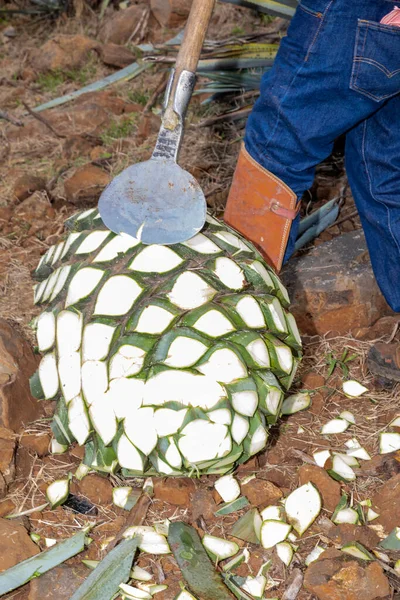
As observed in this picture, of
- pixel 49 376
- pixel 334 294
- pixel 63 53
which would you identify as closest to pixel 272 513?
pixel 49 376

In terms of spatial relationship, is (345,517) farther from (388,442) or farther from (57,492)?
(57,492)

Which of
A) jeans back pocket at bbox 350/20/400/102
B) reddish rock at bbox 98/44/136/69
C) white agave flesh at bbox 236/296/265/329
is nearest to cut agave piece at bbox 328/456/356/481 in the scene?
white agave flesh at bbox 236/296/265/329

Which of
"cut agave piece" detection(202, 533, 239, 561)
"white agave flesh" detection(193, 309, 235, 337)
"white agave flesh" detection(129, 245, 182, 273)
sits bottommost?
"cut agave piece" detection(202, 533, 239, 561)

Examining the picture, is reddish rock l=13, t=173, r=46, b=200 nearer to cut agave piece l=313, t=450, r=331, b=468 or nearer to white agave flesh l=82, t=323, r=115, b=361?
white agave flesh l=82, t=323, r=115, b=361

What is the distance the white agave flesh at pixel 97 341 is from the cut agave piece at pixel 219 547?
455mm

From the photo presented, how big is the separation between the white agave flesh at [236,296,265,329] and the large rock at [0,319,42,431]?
630 millimetres

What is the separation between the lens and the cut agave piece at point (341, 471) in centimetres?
178

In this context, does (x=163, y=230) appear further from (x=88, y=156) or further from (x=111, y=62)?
(x=111, y=62)

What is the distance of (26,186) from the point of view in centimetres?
292

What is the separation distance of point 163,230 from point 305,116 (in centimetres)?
61

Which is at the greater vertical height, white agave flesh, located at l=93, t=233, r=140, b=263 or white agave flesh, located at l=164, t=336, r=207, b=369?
white agave flesh, located at l=93, t=233, r=140, b=263

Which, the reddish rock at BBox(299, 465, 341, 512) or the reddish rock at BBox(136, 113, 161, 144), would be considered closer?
the reddish rock at BBox(299, 465, 341, 512)

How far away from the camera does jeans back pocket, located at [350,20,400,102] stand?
1.87 m

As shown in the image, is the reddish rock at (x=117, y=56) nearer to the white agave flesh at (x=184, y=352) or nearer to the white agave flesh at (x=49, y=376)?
the white agave flesh at (x=49, y=376)
